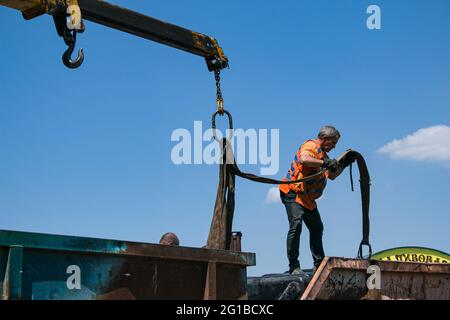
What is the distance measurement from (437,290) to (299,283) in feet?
3.98

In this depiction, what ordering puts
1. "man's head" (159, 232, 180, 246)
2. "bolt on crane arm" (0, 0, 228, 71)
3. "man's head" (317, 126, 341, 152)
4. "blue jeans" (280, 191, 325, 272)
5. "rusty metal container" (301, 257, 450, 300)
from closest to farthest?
1. "rusty metal container" (301, 257, 450, 300)
2. "bolt on crane arm" (0, 0, 228, 71)
3. "blue jeans" (280, 191, 325, 272)
4. "man's head" (317, 126, 341, 152)
5. "man's head" (159, 232, 180, 246)

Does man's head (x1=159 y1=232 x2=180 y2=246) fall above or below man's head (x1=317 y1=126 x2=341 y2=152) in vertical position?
below

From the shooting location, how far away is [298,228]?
650 cm

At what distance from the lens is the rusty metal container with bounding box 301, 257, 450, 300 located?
4.86 metres

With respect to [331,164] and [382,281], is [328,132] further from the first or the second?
[382,281]

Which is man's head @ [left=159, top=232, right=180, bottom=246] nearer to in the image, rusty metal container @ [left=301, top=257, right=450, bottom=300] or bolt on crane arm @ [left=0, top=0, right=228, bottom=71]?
bolt on crane arm @ [left=0, top=0, right=228, bottom=71]

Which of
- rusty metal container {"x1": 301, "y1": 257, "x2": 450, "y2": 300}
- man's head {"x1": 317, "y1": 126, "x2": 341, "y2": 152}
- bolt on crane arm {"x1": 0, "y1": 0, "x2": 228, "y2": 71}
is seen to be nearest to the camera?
rusty metal container {"x1": 301, "y1": 257, "x2": 450, "y2": 300}

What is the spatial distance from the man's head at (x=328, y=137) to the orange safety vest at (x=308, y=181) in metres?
0.07

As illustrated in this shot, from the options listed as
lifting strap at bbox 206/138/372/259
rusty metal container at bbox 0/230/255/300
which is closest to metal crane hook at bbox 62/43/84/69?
lifting strap at bbox 206/138/372/259

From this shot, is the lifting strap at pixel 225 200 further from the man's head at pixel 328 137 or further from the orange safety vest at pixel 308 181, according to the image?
the man's head at pixel 328 137
